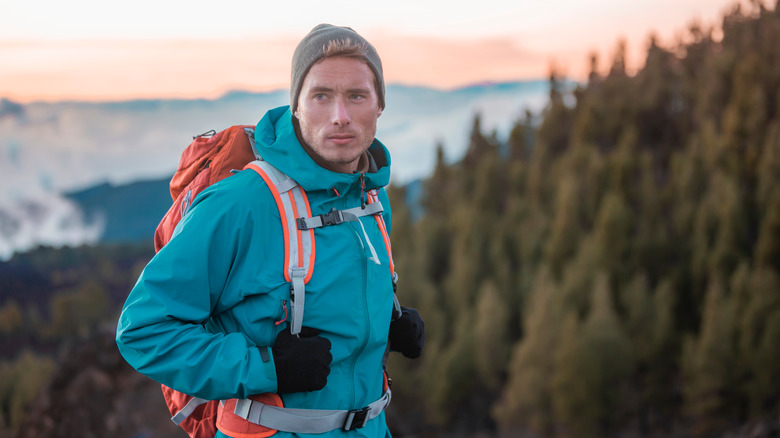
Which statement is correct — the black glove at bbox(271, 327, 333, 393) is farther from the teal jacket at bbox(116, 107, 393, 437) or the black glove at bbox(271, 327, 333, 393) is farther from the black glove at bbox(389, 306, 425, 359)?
the black glove at bbox(389, 306, 425, 359)

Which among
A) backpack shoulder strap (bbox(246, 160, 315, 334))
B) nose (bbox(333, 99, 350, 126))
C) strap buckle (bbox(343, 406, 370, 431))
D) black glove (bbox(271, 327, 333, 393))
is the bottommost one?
strap buckle (bbox(343, 406, 370, 431))

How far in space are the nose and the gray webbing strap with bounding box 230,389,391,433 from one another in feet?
2.47

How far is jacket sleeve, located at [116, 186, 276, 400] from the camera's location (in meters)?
1.57

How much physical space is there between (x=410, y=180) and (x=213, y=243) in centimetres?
4810

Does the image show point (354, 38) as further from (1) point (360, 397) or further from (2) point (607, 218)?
(2) point (607, 218)

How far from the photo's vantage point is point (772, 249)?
24.2m

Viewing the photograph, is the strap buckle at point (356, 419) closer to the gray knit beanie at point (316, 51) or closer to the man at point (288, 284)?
the man at point (288, 284)

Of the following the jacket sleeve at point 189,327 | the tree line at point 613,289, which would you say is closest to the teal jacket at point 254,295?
the jacket sleeve at point 189,327

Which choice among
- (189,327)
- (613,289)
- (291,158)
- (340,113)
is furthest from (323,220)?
(613,289)

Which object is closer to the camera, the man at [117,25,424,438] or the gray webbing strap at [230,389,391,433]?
the man at [117,25,424,438]

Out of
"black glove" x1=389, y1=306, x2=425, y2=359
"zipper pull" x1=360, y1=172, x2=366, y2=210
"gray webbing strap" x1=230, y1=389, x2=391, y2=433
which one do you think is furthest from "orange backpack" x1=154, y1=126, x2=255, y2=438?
"black glove" x1=389, y1=306, x2=425, y2=359

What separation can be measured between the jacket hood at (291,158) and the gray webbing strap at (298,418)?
0.57 m

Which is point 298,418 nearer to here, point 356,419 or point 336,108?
point 356,419

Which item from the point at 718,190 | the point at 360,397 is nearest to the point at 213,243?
the point at 360,397
